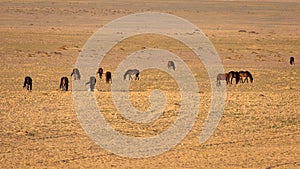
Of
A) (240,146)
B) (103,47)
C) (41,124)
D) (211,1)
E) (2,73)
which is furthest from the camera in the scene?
(211,1)

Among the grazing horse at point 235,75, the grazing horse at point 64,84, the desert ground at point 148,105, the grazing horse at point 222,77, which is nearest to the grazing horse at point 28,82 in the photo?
the desert ground at point 148,105

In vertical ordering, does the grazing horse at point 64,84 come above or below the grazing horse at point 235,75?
below

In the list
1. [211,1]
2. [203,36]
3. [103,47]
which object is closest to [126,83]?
[103,47]

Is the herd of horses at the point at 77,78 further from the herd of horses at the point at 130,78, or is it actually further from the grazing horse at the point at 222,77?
the grazing horse at the point at 222,77

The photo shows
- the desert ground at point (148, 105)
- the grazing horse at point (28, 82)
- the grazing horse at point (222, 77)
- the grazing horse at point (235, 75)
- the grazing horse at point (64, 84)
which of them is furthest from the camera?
the grazing horse at point (235, 75)

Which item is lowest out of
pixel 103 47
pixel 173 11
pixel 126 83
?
pixel 126 83

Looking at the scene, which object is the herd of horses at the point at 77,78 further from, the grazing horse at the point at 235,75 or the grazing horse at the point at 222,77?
the grazing horse at the point at 235,75

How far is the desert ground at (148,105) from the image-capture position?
14000mm

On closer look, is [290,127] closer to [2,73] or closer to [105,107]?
[105,107]

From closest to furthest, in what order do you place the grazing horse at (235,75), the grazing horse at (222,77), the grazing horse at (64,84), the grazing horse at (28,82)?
the grazing horse at (64,84) → the grazing horse at (28,82) → the grazing horse at (222,77) → the grazing horse at (235,75)

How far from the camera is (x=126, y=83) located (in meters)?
25.5

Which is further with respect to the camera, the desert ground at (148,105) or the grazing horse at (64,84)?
the grazing horse at (64,84)

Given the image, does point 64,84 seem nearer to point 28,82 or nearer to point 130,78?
point 28,82

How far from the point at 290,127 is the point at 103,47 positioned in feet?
84.3
